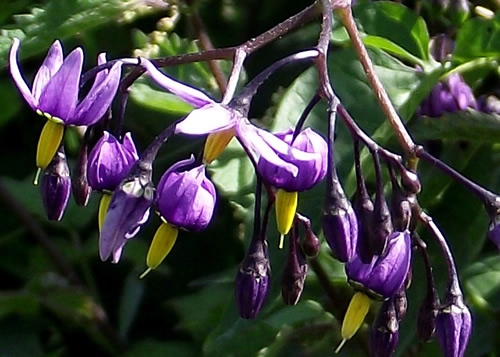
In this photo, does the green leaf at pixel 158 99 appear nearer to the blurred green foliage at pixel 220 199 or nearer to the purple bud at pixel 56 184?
the blurred green foliage at pixel 220 199

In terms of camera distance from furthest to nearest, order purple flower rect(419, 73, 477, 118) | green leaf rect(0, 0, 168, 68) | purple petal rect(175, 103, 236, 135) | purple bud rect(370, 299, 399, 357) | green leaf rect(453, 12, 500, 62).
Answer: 1. purple flower rect(419, 73, 477, 118)
2. green leaf rect(453, 12, 500, 62)
3. green leaf rect(0, 0, 168, 68)
4. purple bud rect(370, 299, 399, 357)
5. purple petal rect(175, 103, 236, 135)

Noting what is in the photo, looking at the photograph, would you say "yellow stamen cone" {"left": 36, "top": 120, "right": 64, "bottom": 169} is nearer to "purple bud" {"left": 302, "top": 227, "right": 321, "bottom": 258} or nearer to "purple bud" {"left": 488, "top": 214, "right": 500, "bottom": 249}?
"purple bud" {"left": 302, "top": 227, "right": 321, "bottom": 258}

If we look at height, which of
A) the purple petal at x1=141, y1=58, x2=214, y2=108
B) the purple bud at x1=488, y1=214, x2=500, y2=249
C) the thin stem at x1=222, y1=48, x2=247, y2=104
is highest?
the purple petal at x1=141, y1=58, x2=214, y2=108

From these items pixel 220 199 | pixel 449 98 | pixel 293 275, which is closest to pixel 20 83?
pixel 293 275

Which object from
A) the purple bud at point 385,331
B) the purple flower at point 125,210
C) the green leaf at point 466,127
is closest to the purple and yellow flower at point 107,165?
the purple flower at point 125,210

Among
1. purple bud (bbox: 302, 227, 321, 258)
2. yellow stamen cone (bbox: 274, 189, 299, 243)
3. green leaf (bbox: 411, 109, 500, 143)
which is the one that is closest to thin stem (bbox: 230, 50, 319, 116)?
yellow stamen cone (bbox: 274, 189, 299, 243)

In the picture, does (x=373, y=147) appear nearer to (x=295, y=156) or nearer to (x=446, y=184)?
(x=295, y=156)
